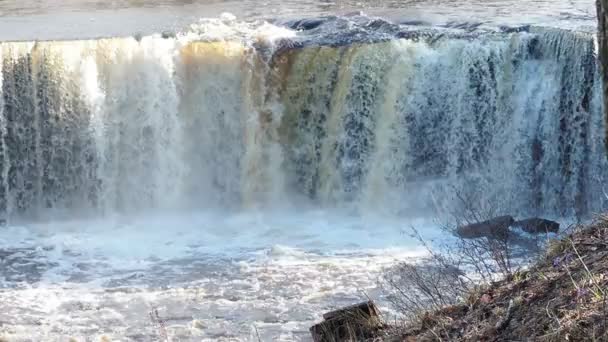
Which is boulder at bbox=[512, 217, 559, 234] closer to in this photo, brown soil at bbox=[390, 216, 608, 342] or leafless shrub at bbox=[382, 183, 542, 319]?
leafless shrub at bbox=[382, 183, 542, 319]

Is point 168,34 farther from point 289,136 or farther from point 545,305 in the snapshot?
point 545,305

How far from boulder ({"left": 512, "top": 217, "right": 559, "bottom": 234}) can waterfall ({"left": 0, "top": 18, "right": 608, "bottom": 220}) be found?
1.19 meters

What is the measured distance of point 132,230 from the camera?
527 inches

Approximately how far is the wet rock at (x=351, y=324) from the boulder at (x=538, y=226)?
598 cm

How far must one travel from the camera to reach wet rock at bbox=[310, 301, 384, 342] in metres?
5.94

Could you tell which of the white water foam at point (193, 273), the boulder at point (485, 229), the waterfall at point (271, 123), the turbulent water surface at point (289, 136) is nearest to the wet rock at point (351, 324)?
the white water foam at point (193, 273)

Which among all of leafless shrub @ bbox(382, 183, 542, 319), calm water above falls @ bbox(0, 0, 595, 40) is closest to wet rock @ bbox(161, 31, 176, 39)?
calm water above falls @ bbox(0, 0, 595, 40)

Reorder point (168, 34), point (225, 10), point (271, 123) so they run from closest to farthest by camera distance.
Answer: point (271, 123) → point (168, 34) → point (225, 10)

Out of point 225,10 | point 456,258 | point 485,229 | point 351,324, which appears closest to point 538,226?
point 485,229

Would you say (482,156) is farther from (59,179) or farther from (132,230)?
(59,179)

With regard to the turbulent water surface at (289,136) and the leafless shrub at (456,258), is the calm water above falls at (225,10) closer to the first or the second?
the turbulent water surface at (289,136)

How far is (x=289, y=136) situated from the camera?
14.2 metres

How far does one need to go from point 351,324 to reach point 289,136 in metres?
8.44

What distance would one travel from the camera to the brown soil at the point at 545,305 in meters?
3.88
